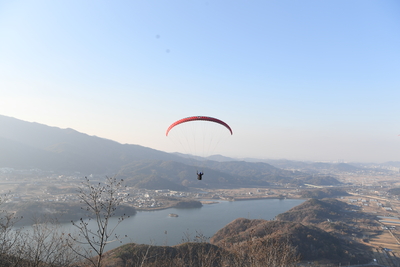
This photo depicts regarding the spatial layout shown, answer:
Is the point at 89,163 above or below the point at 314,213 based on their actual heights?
above

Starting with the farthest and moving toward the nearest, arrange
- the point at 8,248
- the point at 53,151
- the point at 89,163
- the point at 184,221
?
the point at 53,151, the point at 89,163, the point at 184,221, the point at 8,248

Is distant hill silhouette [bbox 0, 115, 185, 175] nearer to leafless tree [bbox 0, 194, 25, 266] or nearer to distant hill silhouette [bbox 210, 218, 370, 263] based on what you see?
distant hill silhouette [bbox 210, 218, 370, 263]

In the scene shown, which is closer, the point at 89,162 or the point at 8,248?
the point at 8,248

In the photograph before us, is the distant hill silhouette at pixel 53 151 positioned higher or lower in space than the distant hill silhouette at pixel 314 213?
higher

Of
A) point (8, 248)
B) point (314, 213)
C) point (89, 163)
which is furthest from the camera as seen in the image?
point (89, 163)

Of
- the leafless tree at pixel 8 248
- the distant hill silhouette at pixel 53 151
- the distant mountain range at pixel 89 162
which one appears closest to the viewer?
the leafless tree at pixel 8 248

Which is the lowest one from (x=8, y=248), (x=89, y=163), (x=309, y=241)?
(x=309, y=241)

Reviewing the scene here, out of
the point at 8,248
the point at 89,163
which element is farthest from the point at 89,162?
the point at 8,248

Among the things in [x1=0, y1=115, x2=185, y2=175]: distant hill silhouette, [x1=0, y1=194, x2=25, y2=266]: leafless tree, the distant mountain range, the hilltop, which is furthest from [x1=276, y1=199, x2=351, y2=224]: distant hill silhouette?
[x1=0, y1=115, x2=185, y2=175]: distant hill silhouette

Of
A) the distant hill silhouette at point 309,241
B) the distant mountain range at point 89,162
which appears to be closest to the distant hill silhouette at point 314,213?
the distant hill silhouette at point 309,241

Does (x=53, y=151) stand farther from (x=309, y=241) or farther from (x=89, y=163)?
(x=309, y=241)

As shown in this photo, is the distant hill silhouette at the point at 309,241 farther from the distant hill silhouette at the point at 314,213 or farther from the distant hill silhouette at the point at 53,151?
the distant hill silhouette at the point at 53,151

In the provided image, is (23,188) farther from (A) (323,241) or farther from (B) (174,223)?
(A) (323,241)

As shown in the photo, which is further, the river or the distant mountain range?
the distant mountain range
